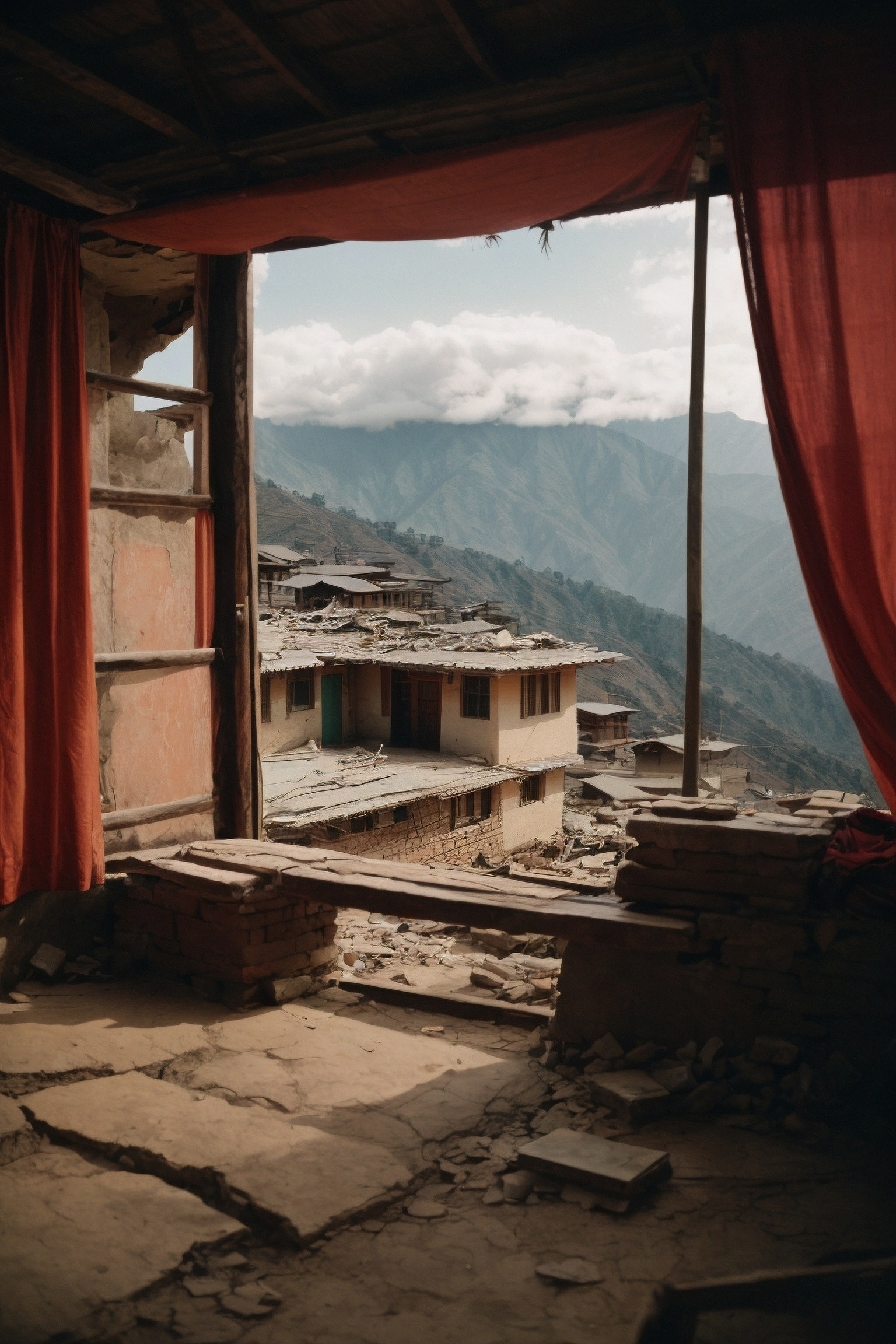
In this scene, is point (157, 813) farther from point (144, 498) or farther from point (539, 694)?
point (539, 694)

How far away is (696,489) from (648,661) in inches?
3091

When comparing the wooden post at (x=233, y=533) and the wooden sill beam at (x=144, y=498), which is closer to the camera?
the wooden sill beam at (x=144, y=498)

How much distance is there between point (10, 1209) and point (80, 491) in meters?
3.60

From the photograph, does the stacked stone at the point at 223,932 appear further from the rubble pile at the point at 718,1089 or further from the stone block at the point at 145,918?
the rubble pile at the point at 718,1089

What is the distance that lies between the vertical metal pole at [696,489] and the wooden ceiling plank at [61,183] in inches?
121

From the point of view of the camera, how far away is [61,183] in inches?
197

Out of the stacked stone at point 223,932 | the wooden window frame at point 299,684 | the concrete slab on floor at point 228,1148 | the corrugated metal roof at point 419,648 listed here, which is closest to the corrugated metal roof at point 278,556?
the corrugated metal roof at point 419,648

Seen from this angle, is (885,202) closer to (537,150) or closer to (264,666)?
(537,150)

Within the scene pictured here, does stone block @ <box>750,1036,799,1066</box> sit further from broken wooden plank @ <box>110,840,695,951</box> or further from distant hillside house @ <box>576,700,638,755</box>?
distant hillside house @ <box>576,700,638,755</box>

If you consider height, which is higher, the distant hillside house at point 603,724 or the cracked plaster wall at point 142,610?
the cracked plaster wall at point 142,610

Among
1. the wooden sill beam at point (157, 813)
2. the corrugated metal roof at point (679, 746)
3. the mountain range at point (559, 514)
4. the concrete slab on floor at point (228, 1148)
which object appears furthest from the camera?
the mountain range at point (559, 514)

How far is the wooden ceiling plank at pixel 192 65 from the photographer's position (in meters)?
3.93

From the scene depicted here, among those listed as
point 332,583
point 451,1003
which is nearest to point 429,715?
point 332,583

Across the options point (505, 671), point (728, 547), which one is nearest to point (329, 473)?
point (728, 547)
